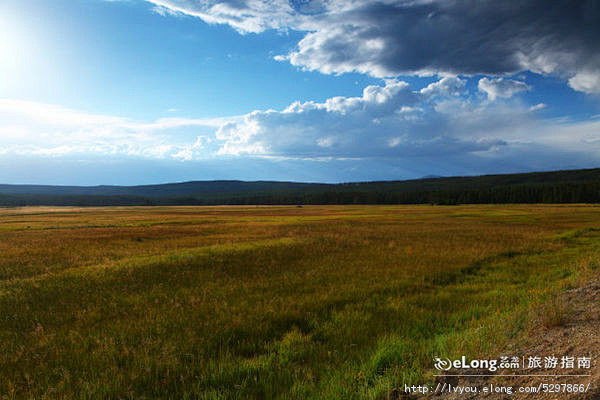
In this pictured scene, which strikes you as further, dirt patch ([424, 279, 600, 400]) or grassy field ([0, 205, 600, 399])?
grassy field ([0, 205, 600, 399])

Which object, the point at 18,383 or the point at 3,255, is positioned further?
the point at 3,255

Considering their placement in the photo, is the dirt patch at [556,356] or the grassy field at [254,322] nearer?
the dirt patch at [556,356]

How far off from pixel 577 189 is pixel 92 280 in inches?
6423

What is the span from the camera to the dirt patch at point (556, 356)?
13.0ft

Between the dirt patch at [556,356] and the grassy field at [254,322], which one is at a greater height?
the dirt patch at [556,356]

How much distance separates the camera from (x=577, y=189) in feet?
409

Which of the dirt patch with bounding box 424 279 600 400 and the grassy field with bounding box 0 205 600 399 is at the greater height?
the dirt patch with bounding box 424 279 600 400

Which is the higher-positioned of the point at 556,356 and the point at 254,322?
the point at 556,356

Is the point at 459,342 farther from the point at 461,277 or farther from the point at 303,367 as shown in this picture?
the point at 461,277

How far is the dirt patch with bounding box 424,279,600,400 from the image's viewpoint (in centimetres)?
395

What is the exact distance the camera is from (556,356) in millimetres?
4824

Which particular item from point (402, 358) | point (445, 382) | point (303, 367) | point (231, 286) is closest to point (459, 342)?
point (402, 358)

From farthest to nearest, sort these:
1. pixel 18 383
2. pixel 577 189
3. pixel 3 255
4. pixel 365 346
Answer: pixel 577 189 → pixel 3 255 → pixel 365 346 → pixel 18 383

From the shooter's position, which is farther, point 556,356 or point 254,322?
point 254,322
